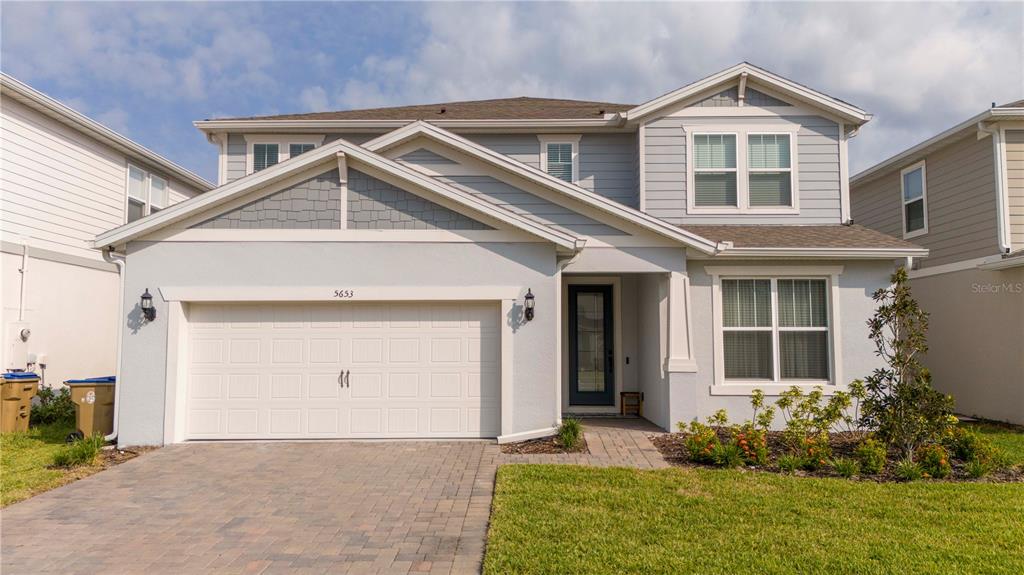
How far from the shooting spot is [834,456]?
8477 mm

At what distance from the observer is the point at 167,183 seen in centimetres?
1692

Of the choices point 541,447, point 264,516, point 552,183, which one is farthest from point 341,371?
point 552,183

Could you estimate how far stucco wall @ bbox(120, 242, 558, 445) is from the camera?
30.9 ft

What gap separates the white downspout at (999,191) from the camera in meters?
12.0

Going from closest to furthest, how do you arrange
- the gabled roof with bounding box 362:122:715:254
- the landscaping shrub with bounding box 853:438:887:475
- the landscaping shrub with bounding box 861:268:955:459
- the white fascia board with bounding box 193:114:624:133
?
1. the landscaping shrub with bounding box 853:438:887:475
2. the landscaping shrub with bounding box 861:268:955:459
3. the gabled roof with bounding box 362:122:715:254
4. the white fascia board with bounding box 193:114:624:133

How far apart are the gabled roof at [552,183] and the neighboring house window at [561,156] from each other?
2.19 meters

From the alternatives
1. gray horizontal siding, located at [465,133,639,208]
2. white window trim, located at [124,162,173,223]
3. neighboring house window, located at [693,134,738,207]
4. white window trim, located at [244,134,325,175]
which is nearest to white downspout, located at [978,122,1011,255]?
neighboring house window, located at [693,134,738,207]

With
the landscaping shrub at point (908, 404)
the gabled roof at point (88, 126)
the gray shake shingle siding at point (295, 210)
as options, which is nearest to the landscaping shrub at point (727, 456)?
the landscaping shrub at point (908, 404)

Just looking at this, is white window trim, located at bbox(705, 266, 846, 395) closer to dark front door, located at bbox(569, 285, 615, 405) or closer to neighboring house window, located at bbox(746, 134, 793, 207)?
neighboring house window, located at bbox(746, 134, 793, 207)

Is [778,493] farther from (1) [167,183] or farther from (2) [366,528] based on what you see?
(1) [167,183]

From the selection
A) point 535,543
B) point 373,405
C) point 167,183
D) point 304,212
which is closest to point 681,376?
point 373,405

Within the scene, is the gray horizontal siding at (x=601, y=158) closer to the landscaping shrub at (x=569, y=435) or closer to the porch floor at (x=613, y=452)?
the porch floor at (x=613, y=452)

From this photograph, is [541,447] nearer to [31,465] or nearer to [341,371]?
[341,371]

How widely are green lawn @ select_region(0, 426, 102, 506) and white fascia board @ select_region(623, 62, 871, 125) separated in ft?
35.4
